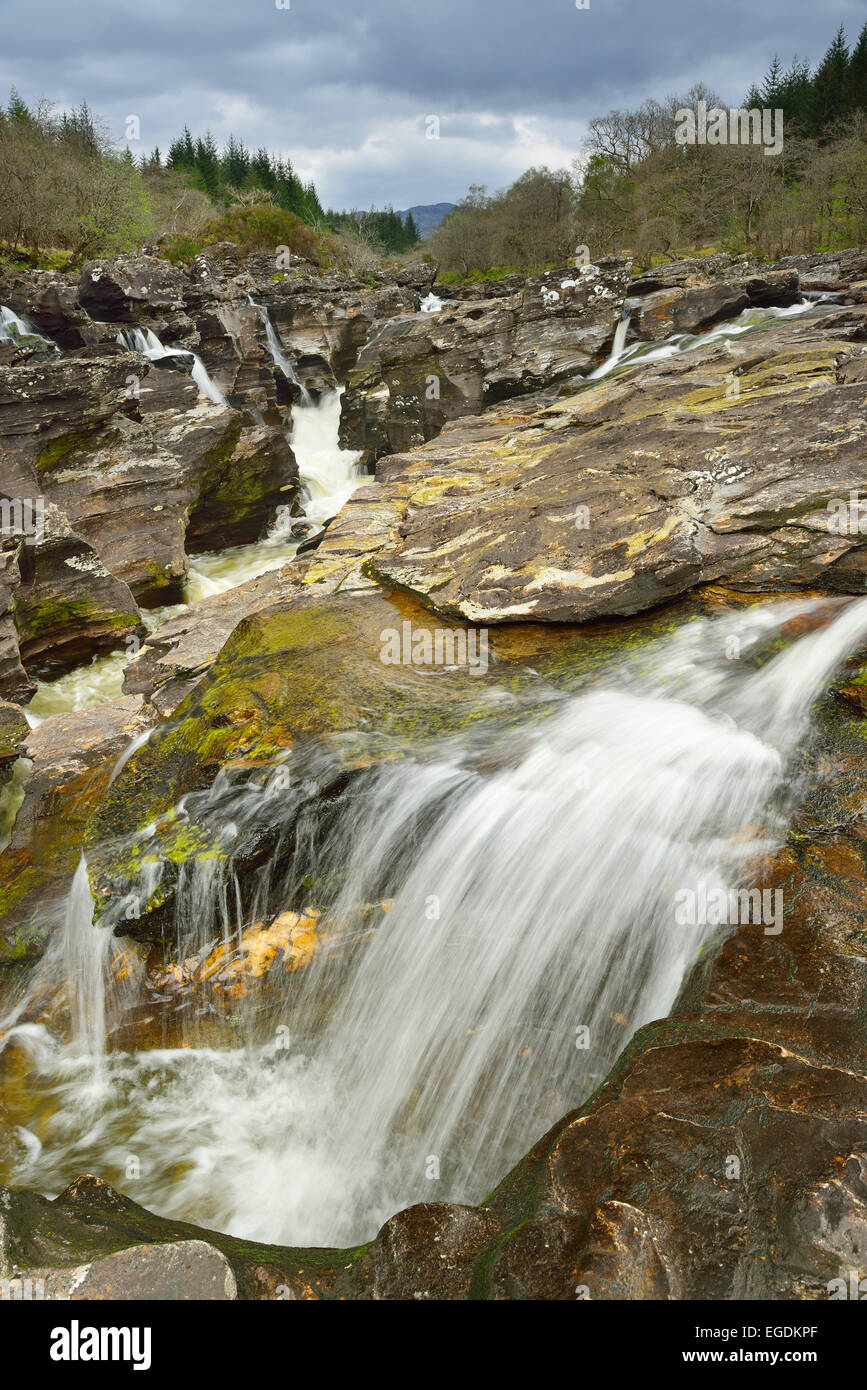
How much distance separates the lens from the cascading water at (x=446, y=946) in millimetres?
4453

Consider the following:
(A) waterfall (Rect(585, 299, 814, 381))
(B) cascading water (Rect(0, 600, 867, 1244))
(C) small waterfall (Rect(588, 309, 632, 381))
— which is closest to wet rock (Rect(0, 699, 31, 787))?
(B) cascading water (Rect(0, 600, 867, 1244))

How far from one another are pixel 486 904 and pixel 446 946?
1.30ft

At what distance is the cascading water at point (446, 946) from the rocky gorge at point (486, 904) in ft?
0.08

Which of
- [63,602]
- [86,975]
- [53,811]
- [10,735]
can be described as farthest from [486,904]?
[63,602]

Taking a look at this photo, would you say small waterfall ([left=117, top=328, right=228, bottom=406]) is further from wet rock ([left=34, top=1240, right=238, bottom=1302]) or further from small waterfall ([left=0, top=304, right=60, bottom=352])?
wet rock ([left=34, top=1240, right=238, bottom=1302])

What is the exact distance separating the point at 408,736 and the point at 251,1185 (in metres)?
3.31

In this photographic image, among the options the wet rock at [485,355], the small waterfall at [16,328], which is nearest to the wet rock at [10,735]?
the wet rock at [485,355]

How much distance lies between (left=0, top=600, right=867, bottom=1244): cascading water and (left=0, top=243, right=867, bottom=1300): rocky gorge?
2 cm

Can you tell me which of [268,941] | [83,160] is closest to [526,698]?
[268,941]

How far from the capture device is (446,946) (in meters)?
5.07

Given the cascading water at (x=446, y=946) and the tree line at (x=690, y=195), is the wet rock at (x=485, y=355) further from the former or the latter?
the tree line at (x=690, y=195)

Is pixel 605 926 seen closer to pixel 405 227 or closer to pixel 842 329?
pixel 842 329

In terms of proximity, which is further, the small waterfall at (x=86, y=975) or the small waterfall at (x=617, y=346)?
the small waterfall at (x=617, y=346)

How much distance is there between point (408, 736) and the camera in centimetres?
618
